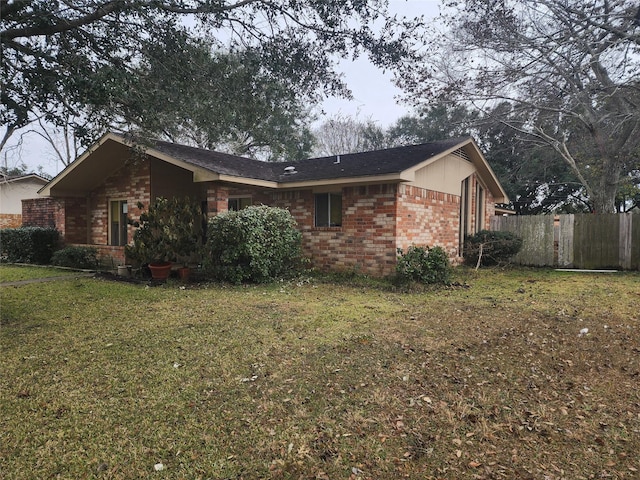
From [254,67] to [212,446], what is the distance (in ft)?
21.7

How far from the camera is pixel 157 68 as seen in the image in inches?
257

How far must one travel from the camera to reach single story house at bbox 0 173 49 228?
20.7 meters

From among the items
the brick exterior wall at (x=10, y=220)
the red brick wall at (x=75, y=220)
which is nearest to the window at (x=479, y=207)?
the red brick wall at (x=75, y=220)

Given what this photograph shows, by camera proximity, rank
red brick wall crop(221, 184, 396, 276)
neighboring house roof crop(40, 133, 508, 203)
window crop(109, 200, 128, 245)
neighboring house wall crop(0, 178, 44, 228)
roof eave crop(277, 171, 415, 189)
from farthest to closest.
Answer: neighboring house wall crop(0, 178, 44, 228) < window crop(109, 200, 128, 245) < red brick wall crop(221, 184, 396, 276) < neighboring house roof crop(40, 133, 508, 203) < roof eave crop(277, 171, 415, 189)

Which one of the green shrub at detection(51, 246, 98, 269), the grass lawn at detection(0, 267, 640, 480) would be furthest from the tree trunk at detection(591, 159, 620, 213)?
the green shrub at detection(51, 246, 98, 269)

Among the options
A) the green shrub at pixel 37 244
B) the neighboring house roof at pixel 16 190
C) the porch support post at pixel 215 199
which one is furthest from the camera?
the neighboring house roof at pixel 16 190

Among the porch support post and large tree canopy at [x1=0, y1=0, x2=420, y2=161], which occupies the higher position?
large tree canopy at [x1=0, y1=0, x2=420, y2=161]

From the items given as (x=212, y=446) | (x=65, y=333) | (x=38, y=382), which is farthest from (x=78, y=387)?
(x=65, y=333)

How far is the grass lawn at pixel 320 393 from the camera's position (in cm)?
258

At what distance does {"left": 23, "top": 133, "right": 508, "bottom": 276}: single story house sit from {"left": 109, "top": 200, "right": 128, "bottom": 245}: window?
0.03 m

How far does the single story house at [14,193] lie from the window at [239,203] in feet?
51.5

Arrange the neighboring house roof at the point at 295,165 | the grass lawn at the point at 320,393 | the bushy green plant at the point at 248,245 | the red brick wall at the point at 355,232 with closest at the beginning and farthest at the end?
1. the grass lawn at the point at 320,393
2. the bushy green plant at the point at 248,245
3. the neighboring house roof at the point at 295,165
4. the red brick wall at the point at 355,232

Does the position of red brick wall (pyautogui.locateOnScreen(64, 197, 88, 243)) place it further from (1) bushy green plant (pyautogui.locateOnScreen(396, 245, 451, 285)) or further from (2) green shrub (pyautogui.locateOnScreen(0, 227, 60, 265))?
(1) bushy green plant (pyautogui.locateOnScreen(396, 245, 451, 285))

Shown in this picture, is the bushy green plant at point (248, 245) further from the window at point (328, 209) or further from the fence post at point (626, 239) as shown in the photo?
the fence post at point (626, 239)
